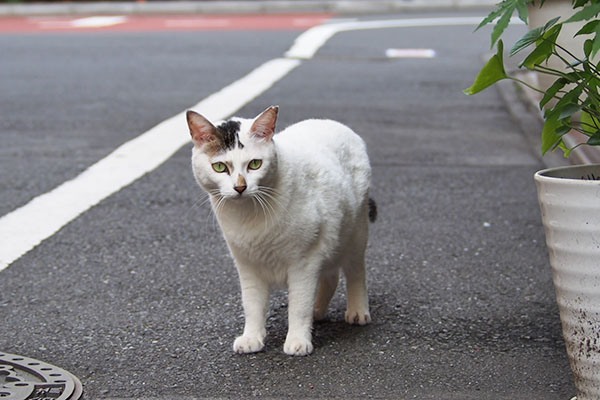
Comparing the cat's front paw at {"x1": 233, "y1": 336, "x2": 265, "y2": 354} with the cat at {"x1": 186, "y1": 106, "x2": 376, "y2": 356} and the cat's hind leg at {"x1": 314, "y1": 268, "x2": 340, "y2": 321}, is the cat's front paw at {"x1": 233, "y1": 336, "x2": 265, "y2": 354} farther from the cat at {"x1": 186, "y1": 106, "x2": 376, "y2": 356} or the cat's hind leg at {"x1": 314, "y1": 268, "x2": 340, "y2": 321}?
the cat's hind leg at {"x1": 314, "y1": 268, "x2": 340, "y2": 321}

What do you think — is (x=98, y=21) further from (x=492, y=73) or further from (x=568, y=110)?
(x=568, y=110)

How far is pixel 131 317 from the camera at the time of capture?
4.29m

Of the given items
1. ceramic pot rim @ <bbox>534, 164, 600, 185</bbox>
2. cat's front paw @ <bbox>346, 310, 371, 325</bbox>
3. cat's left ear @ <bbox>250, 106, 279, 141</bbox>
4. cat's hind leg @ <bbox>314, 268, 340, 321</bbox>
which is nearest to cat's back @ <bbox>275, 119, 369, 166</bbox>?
cat's left ear @ <bbox>250, 106, 279, 141</bbox>

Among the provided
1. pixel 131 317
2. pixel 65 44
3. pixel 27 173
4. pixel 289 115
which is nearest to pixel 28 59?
pixel 65 44

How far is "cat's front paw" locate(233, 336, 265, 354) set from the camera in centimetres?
384

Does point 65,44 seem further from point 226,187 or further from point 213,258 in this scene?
point 226,187

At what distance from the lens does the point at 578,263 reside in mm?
3037

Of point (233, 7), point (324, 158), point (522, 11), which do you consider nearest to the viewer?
point (522, 11)

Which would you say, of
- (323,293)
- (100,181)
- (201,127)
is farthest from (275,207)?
(100,181)

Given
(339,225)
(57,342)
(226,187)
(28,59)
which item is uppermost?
(226,187)

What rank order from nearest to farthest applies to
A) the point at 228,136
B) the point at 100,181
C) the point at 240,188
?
the point at 240,188 → the point at 228,136 → the point at 100,181

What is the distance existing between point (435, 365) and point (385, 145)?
4.60m

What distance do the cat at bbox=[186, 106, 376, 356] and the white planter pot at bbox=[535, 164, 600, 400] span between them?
1049 millimetres

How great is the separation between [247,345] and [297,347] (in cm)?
21
